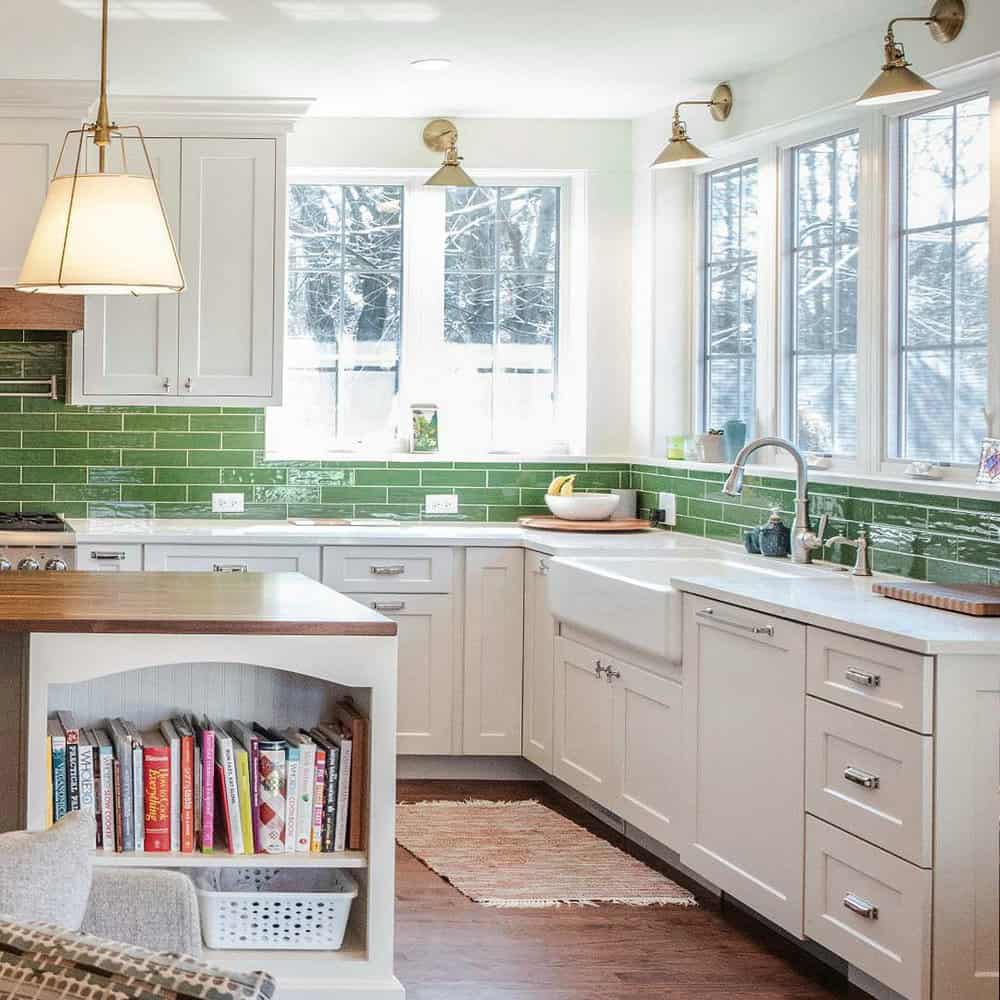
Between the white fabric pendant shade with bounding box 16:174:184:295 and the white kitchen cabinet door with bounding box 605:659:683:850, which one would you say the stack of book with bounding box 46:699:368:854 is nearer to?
the white fabric pendant shade with bounding box 16:174:184:295

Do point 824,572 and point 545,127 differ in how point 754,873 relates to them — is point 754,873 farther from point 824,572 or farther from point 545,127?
point 545,127

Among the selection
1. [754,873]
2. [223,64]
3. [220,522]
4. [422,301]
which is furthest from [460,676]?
[223,64]

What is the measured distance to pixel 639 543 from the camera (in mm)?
5465

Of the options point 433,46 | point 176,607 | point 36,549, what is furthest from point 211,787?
point 433,46

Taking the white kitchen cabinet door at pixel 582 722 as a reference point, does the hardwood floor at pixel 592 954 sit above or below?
below

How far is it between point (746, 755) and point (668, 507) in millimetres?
2129

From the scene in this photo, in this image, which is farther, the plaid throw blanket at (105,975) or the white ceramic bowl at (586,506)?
the white ceramic bowl at (586,506)

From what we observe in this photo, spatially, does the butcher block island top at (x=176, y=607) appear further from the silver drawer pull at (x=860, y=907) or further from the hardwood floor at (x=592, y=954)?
the silver drawer pull at (x=860, y=907)

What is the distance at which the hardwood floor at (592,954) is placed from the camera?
3543 millimetres

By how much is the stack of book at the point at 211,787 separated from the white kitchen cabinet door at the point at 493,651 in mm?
2226

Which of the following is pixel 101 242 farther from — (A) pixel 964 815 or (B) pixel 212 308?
(B) pixel 212 308

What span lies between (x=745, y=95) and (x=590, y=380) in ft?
4.53

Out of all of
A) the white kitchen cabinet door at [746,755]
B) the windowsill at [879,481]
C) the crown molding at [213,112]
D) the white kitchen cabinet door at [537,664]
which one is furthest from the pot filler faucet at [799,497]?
the crown molding at [213,112]

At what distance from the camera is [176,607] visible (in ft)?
10.9
